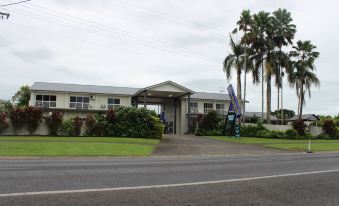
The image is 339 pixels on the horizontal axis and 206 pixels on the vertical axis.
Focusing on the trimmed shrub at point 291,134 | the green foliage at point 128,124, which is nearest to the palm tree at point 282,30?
the trimmed shrub at point 291,134

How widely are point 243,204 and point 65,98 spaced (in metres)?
42.1

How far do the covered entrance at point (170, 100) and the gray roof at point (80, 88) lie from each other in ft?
6.56

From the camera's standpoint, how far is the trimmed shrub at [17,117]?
34062 millimetres

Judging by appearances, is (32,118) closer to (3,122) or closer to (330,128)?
(3,122)

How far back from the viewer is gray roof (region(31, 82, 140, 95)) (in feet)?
150

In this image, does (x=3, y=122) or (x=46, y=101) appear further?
(x=46, y=101)

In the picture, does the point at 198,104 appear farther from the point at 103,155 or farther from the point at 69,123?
the point at 103,155

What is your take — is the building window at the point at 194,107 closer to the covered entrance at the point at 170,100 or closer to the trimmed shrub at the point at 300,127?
the covered entrance at the point at 170,100

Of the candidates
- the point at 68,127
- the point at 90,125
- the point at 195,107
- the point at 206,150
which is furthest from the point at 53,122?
the point at 195,107

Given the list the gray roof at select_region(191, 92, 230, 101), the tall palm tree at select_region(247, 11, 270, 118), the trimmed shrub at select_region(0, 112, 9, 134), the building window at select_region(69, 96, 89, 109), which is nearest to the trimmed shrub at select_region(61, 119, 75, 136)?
the trimmed shrub at select_region(0, 112, 9, 134)

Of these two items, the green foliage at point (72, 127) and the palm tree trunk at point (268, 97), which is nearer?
the green foliage at point (72, 127)

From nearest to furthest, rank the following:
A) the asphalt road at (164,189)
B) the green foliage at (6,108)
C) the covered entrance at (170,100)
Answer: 1. the asphalt road at (164,189)
2. the green foliage at (6,108)
3. the covered entrance at (170,100)

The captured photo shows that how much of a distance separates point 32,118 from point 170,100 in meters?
23.8

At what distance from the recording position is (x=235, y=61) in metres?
47.5
